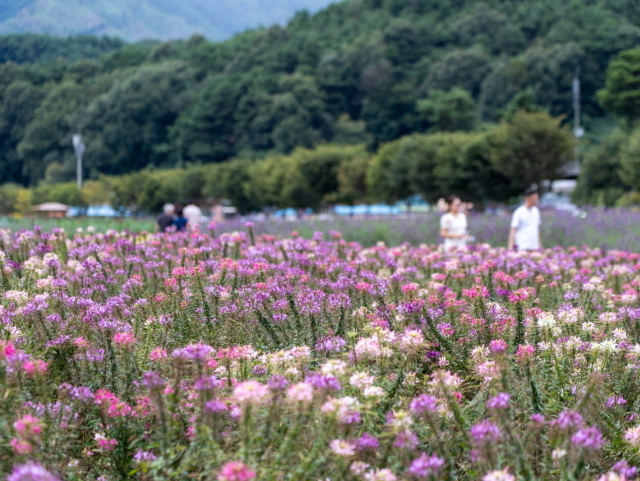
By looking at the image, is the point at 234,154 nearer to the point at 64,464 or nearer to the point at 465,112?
the point at 465,112

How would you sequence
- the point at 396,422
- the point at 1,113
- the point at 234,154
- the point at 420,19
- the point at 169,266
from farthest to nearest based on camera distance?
the point at 420,19, the point at 234,154, the point at 1,113, the point at 169,266, the point at 396,422

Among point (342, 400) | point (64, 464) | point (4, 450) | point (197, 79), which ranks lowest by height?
point (64, 464)

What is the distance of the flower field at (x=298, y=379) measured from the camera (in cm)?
211

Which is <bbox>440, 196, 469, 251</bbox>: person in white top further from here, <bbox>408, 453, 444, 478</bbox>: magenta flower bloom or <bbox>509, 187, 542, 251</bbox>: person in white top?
<bbox>408, 453, 444, 478</bbox>: magenta flower bloom

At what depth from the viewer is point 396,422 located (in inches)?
82.7

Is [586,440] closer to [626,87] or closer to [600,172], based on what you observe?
[600,172]

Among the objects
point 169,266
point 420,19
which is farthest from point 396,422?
point 420,19

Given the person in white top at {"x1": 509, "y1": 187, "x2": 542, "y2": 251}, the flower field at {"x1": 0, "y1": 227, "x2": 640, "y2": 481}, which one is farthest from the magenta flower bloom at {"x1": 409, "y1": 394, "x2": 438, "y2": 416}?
the person in white top at {"x1": 509, "y1": 187, "x2": 542, "y2": 251}

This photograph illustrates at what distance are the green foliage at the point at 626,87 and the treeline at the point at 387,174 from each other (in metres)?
22.3

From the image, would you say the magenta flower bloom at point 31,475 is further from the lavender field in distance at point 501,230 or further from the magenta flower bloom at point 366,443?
the lavender field in distance at point 501,230

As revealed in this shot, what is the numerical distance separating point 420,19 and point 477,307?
9132cm

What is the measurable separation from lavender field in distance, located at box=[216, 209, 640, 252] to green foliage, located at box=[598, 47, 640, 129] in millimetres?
41830

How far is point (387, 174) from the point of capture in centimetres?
3525

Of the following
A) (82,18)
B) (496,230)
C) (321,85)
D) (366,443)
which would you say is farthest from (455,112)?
(366,443)
